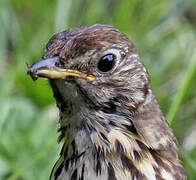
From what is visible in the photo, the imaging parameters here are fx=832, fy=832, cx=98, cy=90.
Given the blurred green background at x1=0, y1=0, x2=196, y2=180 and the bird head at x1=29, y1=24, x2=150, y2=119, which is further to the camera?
the blurred green background at x1=0, y1=0, x2=196, y2=180

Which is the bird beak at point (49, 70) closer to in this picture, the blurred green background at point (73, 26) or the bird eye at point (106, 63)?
the bird eye at point (106, 63)

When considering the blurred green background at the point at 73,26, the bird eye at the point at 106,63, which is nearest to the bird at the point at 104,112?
the bird eye at the point at 106,63

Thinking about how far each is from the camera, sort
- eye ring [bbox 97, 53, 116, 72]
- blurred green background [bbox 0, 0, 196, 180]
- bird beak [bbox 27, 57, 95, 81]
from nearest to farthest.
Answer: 1. bird beak [bbox 27, 57, 95, 81]
2. eye ring [bbox 97, 53, 116, 72]
3. blurred green background [bbox 0, 0, 196, 180]

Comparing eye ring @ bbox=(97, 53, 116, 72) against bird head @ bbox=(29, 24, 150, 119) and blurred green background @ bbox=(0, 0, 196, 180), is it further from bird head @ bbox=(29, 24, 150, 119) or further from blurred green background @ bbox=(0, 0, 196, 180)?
blurred green background @ bbox=(0, 0, 196, 180)

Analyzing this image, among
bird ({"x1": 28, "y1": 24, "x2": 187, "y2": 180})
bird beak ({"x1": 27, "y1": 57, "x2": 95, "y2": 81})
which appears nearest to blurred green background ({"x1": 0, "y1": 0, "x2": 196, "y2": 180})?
bird ({"x1": 28, "y1": 24, "x2": 187, "y2": 180})

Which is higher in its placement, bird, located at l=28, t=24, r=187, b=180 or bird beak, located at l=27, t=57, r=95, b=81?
bird beak, located at l=27, t=57, r=95, b=81

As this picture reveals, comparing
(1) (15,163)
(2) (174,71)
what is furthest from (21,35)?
(1) (15,163)

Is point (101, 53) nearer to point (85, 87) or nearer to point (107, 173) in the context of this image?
point (85, 87)
